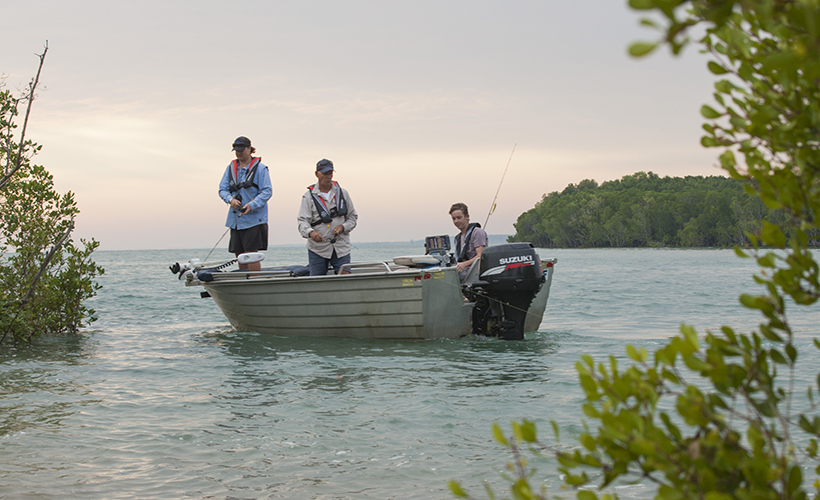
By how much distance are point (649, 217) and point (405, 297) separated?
399ft

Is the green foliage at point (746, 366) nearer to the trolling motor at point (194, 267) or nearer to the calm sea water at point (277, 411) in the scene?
the calm sea water at point (277, 411)

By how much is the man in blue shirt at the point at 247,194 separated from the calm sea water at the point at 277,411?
1.64m

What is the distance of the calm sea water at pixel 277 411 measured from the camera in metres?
4.39

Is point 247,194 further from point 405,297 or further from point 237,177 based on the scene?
point 405,297

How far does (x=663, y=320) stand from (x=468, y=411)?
9619mm

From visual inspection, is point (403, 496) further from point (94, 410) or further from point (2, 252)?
point (2, 252)

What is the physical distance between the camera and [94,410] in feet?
20.5

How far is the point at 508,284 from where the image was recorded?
8750 millimetres

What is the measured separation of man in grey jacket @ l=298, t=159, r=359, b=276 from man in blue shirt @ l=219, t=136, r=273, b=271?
2.35 ft

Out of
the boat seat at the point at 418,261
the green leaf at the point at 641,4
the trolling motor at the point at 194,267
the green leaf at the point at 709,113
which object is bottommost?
the trolling motor at the point at 194,267

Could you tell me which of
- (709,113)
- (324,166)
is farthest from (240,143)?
(709,113)

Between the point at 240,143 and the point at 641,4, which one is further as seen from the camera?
the point at 240,143

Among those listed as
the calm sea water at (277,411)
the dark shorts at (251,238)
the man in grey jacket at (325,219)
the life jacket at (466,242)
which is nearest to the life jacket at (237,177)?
the dark shorts at (251,238)

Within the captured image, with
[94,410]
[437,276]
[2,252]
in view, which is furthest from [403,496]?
[2,252]
